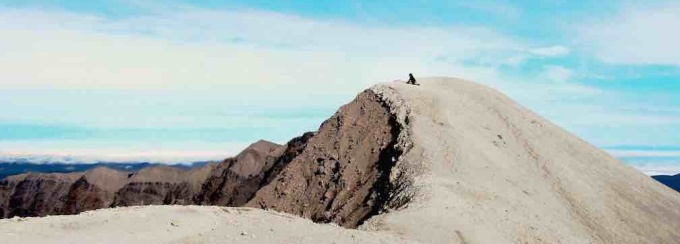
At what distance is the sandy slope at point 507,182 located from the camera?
33438mm

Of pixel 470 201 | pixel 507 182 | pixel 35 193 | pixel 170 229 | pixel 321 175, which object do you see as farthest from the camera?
pixel 35 193

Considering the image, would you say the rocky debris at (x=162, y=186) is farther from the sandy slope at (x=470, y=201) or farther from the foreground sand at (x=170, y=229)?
the foreground sand at (x=170, y=229)

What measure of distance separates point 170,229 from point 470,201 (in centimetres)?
1821

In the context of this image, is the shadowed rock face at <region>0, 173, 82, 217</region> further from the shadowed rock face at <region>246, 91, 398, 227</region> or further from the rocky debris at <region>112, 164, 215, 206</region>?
the shadowed rock face at <region>246, 91, 398, 227</region>

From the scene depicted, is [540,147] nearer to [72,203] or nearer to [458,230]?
[458,230]

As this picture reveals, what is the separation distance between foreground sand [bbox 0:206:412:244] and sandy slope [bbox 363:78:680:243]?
5.11m

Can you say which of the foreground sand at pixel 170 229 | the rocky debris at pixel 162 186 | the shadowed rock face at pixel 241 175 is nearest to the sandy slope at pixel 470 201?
the foreground sand at pixel 170 229

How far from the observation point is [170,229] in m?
23.8

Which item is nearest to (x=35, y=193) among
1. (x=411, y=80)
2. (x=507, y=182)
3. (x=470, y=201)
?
(x=411, y=80)

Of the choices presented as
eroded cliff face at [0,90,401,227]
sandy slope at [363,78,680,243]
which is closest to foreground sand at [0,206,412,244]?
sandy slope at [363,78,680,243]

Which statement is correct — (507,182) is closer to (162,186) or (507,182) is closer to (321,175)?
(321,175)

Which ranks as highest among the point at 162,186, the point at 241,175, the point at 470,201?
the point at 470,201

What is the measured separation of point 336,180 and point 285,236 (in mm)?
22963

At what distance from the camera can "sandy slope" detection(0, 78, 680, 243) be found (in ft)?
77.7
